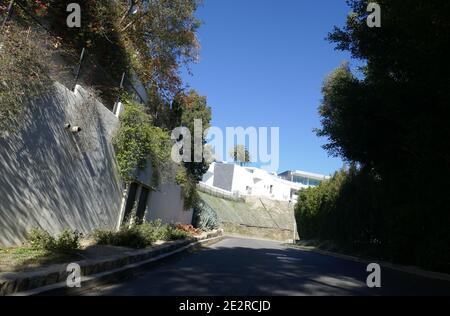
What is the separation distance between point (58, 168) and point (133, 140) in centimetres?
468

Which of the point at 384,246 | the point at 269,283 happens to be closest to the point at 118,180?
the point at 269,283

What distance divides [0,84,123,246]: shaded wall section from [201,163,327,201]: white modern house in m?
60.3

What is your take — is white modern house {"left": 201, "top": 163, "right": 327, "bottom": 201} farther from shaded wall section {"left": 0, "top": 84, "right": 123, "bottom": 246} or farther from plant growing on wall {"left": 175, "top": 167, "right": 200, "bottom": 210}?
shaded wall section {"left": 0, "top": 84, "right": 123, "bottom": 246}

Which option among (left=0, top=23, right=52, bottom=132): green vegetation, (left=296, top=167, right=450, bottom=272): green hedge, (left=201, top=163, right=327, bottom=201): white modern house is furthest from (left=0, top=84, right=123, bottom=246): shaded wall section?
(left=201, top=163, right=327, bottom=201): white modern house

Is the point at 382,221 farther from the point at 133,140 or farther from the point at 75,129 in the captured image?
the point at 75,129

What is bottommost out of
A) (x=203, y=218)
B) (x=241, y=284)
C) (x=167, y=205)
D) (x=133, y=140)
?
(x=241, y=284)

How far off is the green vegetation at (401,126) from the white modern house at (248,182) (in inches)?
2214

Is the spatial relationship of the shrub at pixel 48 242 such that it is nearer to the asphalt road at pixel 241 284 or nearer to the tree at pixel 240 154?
the asphalt road at pixel 241 284

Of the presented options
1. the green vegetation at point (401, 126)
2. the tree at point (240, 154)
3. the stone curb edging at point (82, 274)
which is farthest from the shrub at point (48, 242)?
the tree at point (240, 154)

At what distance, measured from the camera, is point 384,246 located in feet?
63.2

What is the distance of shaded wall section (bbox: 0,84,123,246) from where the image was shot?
8664mm

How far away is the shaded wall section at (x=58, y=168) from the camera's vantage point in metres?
8.66

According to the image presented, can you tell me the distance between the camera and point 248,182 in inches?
3214

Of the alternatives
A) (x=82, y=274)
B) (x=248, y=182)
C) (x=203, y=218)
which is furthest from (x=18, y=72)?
(x=248, y=182)
